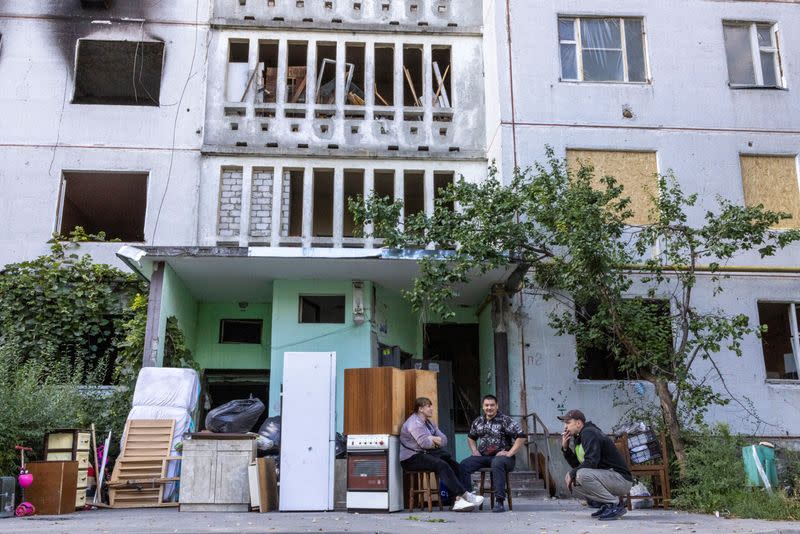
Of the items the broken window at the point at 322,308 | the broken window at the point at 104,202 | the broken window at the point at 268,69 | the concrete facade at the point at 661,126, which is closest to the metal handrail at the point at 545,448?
the concrete facade at the point at 661,126

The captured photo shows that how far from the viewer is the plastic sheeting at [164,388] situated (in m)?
12.8

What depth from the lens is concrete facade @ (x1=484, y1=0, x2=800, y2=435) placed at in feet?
48.5

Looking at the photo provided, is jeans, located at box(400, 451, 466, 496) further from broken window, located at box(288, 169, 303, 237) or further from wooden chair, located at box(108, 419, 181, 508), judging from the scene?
broken window, located at box(288, 169, 303, 237)

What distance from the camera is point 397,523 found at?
9.11 metres

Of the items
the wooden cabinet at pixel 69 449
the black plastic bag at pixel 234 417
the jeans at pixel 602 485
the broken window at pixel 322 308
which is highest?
the broken window at pixel 322 308

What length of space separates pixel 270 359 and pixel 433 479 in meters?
5.64

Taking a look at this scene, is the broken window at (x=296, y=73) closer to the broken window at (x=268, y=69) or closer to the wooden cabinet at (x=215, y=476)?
the broken window at (x=268, y=69)

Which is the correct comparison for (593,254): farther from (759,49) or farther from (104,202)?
(104,202)

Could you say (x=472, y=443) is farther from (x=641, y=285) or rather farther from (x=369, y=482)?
(x=641, y=285)

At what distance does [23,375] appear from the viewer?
1325cm

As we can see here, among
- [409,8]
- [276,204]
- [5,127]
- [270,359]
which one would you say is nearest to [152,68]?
[5,127]

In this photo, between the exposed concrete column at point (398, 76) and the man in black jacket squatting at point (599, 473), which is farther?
the exposed concrete column at point (398, 76)

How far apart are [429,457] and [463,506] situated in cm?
77

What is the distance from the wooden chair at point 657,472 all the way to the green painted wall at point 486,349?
4.14 m
